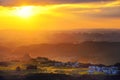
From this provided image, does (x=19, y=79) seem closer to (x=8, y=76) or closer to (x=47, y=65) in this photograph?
(x=8, y=76)

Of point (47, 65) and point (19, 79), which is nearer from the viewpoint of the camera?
point (19, 79)

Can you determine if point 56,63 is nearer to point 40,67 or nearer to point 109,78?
point 40,67

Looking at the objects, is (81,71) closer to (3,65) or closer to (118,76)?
(118,76)

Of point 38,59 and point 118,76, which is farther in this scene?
point 38,59

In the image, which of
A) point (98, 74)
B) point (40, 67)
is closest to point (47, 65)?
point (40, 67)

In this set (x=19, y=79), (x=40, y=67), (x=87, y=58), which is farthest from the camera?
(x=87, y=58)

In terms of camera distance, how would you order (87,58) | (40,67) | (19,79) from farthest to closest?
(87,58) < (40,67) < (19,79)

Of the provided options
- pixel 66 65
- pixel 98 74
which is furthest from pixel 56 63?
pixel 98 74
